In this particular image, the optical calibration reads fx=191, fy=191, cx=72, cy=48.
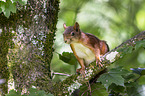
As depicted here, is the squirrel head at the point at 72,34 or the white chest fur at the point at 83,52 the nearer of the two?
the squirrel head at the point at 72,34

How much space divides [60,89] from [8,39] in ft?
2.36

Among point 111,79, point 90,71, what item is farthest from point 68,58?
point 111,79

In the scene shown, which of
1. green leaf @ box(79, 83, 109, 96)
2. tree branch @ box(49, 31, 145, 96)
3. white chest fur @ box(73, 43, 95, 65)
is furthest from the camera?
white chest fur @ box(73, 43, 95, 65)

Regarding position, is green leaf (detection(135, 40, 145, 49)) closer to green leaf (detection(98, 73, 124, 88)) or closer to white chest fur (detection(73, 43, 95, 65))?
green leaf (detection(98, 73, 124, 88))

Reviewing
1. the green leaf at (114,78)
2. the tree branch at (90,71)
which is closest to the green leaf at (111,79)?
the green leaf at (114,78)

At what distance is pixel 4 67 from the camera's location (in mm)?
1888

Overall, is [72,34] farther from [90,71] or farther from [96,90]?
[96,90]

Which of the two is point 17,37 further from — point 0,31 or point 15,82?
point 15,82

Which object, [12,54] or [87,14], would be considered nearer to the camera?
[12,54]

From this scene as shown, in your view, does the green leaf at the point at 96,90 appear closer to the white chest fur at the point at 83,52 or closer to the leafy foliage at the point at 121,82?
the leafy foliage at the point at 121,82

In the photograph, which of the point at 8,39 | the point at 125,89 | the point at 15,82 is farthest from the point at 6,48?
the point at 125,89

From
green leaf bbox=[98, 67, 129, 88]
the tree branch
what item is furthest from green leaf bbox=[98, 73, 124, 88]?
the tree branch

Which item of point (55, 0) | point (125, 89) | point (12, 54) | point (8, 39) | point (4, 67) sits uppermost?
point (55, 0)

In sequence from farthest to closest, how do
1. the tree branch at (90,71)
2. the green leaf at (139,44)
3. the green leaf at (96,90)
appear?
the green leaf at (96,90) < the tree branch at (90,71) < the green leaf at (139,44)
